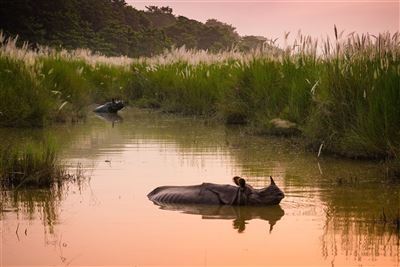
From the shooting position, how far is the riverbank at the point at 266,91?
816 centimetres

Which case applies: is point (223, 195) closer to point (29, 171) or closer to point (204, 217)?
point (204, 217)

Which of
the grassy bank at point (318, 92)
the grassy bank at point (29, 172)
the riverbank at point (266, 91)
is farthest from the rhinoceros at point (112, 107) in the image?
the grassy bank at point (29, 172)

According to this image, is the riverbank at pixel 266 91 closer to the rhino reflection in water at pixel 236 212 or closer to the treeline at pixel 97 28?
the rhino reflection in water at pixel 236 212

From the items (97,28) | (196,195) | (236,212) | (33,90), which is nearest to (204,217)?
(236,212)

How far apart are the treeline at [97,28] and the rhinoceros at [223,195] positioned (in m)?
33.7

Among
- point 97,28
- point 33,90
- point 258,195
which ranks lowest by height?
point 258,195

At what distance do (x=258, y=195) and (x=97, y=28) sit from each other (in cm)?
5078

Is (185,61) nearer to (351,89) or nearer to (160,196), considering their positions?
(351,89)

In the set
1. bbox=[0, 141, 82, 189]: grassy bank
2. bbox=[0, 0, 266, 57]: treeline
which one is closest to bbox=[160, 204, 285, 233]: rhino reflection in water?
bbox=[0, 141, 82, 189]: grassy bank

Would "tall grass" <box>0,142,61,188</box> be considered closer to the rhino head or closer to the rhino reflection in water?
the rhino reflection in water

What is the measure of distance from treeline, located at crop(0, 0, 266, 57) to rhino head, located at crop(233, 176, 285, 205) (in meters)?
33.9

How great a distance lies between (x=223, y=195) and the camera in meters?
6.05

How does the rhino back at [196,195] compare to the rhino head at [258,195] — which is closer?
the rhino head at [258,195]

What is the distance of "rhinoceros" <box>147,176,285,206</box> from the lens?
5898 millimetres
